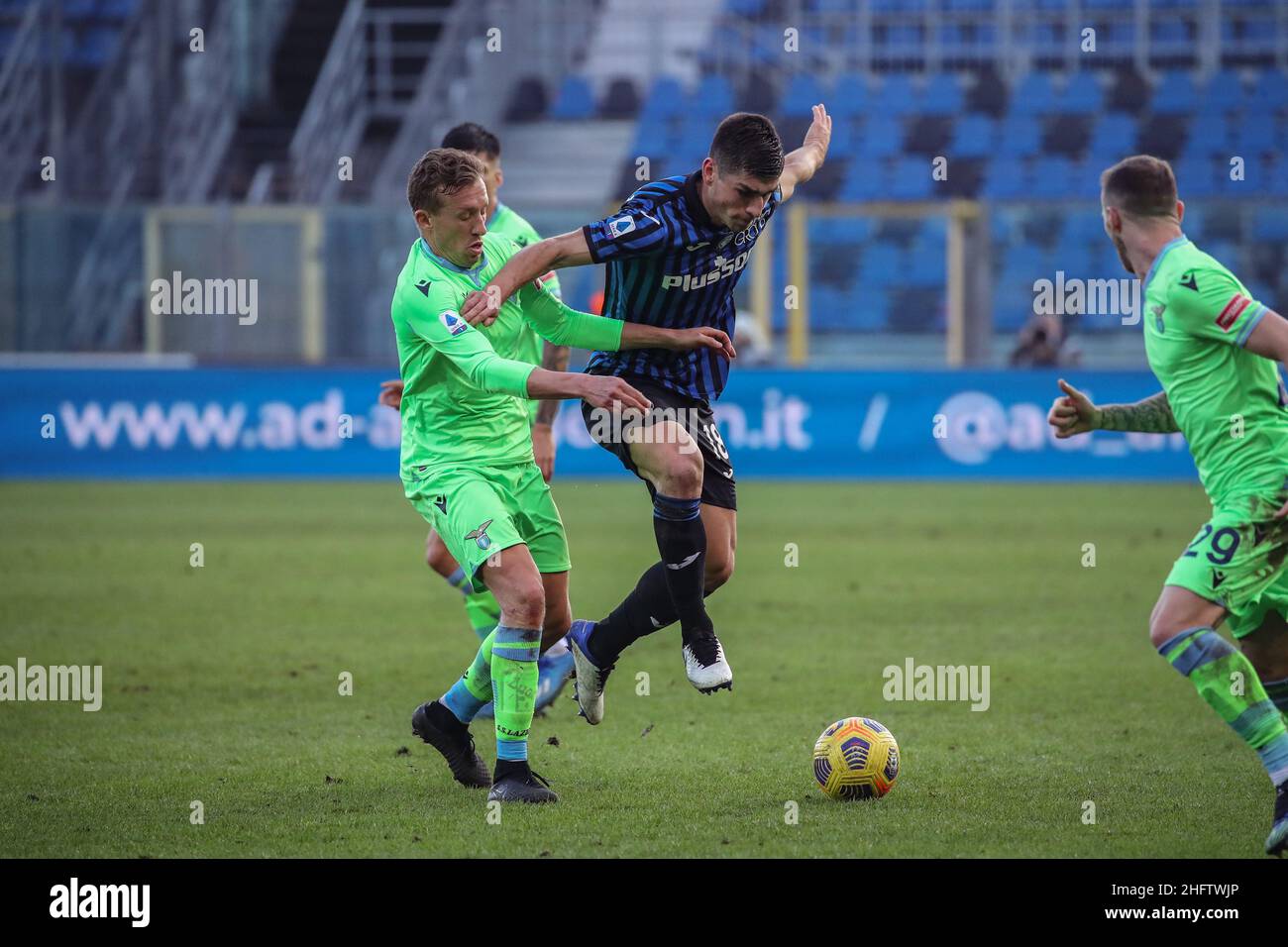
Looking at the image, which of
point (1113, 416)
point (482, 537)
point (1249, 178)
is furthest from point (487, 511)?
point (1249, 178)

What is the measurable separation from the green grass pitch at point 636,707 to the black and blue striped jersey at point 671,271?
156 centimetres

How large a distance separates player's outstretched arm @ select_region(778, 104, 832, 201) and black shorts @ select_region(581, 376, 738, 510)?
0.90 meters

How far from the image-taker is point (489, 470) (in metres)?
6.06

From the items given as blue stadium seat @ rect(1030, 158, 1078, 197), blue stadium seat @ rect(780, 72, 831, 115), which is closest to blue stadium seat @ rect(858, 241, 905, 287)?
blue stadium seat @ rect(1030, 158, 1078, 197)

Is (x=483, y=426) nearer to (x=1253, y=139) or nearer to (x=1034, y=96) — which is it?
(x=1253, y=139)

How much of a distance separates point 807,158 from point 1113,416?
187 cm

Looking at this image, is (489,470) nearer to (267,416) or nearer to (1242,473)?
(1242,473)

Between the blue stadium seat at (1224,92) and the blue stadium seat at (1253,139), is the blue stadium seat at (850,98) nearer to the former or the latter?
the blue stadium seat at (1224,92)

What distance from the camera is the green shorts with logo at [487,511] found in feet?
19.0

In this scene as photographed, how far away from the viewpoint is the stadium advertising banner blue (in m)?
18.2

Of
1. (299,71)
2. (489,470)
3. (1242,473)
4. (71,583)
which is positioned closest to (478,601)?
(489,470)

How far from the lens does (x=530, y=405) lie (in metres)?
7.09

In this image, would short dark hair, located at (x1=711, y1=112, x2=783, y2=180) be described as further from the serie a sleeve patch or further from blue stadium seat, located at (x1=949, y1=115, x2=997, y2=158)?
blue stadium seat, located at (x1=949, y1=115, x2=997, y2=158)
